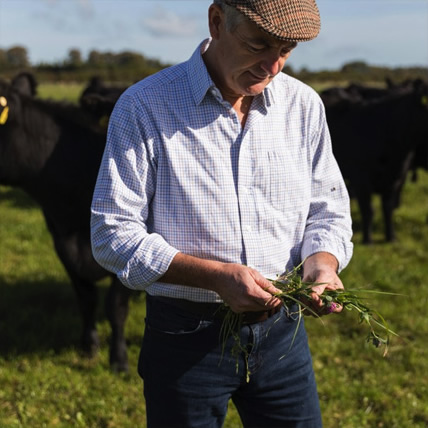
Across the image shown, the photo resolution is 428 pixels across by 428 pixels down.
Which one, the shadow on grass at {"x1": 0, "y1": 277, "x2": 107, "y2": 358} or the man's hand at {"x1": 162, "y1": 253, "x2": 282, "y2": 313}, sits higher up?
the man's hand at {"x1": 162, "y1": 253, "x2": 282, "y2": 313}

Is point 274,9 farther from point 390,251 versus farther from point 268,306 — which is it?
point 390,251

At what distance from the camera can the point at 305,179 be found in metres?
2.25

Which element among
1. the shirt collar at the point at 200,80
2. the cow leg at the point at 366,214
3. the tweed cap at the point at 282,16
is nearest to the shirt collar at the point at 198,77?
the shirt collar at the point at 200,80

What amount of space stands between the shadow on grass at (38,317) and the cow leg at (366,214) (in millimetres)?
3814

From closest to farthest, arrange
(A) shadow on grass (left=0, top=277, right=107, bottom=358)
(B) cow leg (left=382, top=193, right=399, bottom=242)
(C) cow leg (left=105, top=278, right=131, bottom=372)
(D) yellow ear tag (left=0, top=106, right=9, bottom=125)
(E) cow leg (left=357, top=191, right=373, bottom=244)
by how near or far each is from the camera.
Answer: (D) yellow ear tag (left=0, top=106, right=9, bottom=125) < (C) cow leg (left=105, top=278, right=131, bottom=372) < (A) shadow on grass (left=0, top=277, right=107, bottom=358) < (E) cow leg (left=357, top=191, right=373, bottom=244) < (B) cow leg (left=382, top=193, right=399, bottom=242)

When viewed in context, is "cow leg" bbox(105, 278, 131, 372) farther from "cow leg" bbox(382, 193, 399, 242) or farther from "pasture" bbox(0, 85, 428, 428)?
"cow leg" bbox(382, 193, 399, 242)

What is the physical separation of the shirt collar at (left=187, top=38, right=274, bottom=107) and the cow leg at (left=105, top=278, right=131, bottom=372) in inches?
108

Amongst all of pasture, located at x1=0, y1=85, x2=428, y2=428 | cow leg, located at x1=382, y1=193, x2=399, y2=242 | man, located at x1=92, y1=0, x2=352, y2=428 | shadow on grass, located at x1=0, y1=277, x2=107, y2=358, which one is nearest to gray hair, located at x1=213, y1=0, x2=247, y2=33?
man, located at x1=92, y1=0, x2=352, y2=428

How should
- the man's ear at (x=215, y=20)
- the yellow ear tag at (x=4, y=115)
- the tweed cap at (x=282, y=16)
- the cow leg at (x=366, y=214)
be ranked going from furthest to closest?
the cow leg at (x=366, y=214), the yellow ear tag at (x=4, y=115), the man's ear at (x=215, y=20), the tweed cap at (x=282, y=16)

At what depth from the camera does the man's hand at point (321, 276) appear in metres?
2.07

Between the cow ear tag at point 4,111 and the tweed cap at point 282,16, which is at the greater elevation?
the tweed cap at point 282,16

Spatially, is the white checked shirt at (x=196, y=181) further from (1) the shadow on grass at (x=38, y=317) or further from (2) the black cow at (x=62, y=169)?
(1) the shadow on grass at (x=38, y=317)

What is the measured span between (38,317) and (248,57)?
4.17 meters

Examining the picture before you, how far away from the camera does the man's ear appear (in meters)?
2.02
